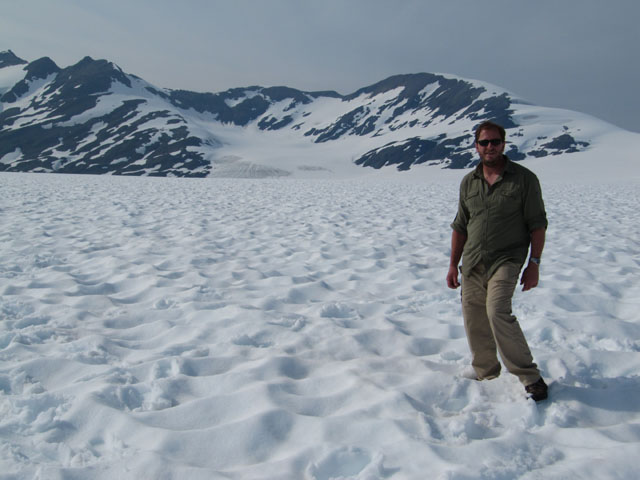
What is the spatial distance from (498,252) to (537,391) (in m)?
1.11

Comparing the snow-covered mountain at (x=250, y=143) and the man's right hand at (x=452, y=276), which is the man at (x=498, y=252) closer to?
the man's right hand at (x=452, y=276)

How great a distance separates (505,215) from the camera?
3.57 meters

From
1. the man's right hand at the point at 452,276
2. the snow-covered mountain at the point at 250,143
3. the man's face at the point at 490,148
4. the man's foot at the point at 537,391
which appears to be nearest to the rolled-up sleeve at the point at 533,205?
the man's face at the point at 490,148

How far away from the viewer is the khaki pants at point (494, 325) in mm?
3432

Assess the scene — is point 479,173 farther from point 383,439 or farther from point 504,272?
point 383,439

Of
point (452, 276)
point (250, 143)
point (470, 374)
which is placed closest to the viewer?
point (470, 374)

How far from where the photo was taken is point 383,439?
2961mm

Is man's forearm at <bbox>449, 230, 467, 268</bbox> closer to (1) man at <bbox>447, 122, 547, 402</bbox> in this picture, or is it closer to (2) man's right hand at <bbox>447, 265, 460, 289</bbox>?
(2) man's right hand at <bbox>447, 265, 460, 289</bbox>

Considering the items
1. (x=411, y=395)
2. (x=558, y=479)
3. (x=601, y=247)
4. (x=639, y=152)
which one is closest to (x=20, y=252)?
(x=411, y=395)

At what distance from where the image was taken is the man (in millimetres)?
3447

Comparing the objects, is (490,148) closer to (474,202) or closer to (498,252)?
(474,202)

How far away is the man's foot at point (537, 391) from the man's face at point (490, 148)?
1767mm

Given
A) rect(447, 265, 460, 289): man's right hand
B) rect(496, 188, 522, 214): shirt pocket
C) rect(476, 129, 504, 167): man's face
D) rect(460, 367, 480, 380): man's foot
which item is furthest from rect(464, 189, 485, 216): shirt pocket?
rect(460, 367, 480, 380): man's foot

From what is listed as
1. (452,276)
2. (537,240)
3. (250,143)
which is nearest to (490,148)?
(537,240)
